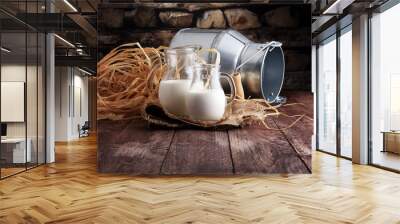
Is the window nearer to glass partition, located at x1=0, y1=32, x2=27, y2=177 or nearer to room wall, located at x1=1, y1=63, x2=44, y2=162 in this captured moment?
room wall, located at x1=1, y1=63, x2=44, y2=162

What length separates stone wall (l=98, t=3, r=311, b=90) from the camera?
5562 mm

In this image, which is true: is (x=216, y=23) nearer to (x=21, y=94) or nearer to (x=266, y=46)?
(x=266, y=46)

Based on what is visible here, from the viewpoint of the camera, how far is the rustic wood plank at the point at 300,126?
18.3 feet

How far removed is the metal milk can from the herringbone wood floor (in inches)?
47.5

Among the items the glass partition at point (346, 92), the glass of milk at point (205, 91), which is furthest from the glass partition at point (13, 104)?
the glass partition at point (346, 92)

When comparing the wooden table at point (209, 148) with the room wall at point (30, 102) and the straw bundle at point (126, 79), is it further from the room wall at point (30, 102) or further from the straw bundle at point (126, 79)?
the room wall at point (30, 102)

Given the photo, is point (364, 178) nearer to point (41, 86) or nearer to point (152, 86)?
point (152, 86)

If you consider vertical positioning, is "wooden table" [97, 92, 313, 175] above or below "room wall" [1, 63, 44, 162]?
below

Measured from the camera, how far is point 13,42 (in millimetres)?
5691

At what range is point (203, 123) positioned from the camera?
5379 millimetres

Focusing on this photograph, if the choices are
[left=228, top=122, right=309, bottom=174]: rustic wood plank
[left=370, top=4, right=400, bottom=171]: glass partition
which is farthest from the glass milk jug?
[left=370, top=4, right=400, bottom=171]: glass partition

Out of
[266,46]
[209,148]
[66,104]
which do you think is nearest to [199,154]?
[209,148]

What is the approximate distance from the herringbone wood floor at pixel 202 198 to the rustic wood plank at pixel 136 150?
0.20 meters

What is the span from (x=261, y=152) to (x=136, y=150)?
5.54 feet
